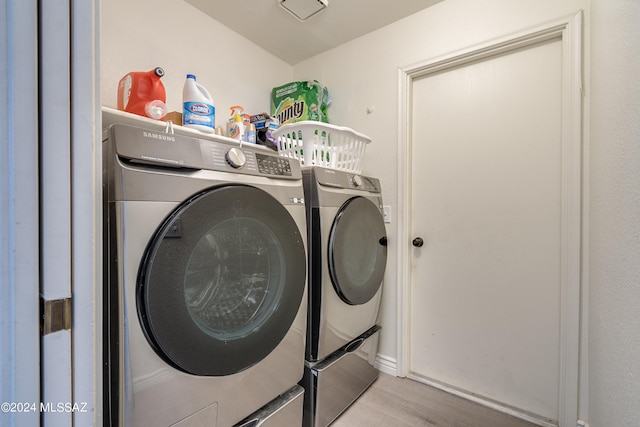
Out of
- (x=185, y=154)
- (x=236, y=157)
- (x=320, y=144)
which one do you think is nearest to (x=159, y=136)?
(x=185, y=154)

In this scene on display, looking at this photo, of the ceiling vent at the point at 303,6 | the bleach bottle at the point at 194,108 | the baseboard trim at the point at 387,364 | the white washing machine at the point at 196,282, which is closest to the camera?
A: the white washing machine at the point at 196,282

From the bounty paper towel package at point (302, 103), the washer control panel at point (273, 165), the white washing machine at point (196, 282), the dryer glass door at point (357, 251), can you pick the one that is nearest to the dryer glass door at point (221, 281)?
the white washing machine at point (196, 282)

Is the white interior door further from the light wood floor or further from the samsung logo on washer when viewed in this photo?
the samsung logo on washer

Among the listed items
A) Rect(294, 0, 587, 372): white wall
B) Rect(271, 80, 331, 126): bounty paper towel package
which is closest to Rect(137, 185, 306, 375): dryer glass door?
Rect(294, 0, 587, 372): white wall

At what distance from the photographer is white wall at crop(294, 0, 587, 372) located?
1.55 m

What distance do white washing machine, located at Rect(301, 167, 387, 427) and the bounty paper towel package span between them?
704 millimetres

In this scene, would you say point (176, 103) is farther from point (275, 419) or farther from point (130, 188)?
point (275, 419)

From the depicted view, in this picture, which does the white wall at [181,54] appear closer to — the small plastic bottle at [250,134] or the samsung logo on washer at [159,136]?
the small plastic bottle at [250,134]

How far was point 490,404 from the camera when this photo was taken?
5.21 feet

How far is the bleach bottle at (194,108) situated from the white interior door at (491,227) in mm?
1299

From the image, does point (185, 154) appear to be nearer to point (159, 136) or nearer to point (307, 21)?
point (159, 136)

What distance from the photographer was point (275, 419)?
1.09 meters

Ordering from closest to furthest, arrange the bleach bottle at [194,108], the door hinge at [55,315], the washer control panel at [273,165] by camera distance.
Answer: the door hinge at [55,315] < the washer control panel at [273,165] < the bleach bottle at [194,108]

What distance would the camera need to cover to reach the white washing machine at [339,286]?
1.31 meters
